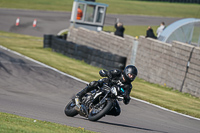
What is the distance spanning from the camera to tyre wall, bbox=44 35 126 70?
17.2 metres

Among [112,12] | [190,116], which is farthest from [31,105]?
[112,12]

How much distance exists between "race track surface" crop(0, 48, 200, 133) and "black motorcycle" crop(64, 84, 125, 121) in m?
0.22

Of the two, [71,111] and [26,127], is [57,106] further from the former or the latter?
[26,127]

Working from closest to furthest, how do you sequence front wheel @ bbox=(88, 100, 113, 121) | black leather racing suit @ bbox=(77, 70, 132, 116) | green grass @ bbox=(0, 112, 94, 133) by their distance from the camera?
green grass @ bbox=(0, 112, 94, 133), front wheel @ bbox=(88, 100, 113, 121), black leather racing suit @ bbox=(77, 70, 132, 116)

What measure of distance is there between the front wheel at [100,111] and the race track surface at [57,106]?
19 centimetres

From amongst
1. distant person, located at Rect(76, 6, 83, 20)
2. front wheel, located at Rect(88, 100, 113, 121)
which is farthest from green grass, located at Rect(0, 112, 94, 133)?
distant person, located at Rect(76, 6, 83, 20)

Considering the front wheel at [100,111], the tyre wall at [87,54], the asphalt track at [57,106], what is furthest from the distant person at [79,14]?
the front wheel at [100,111]

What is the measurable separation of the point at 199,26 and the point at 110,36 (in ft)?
16.6

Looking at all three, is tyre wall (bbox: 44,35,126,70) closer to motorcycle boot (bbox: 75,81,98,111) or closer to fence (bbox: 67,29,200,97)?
fence (bbox: 67,29,200,97)

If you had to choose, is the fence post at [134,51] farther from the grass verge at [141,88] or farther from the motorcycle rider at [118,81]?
the motorcycle rider at [118,81]

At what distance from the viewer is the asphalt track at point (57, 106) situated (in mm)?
7723

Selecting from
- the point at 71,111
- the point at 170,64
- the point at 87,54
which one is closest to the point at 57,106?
the point at 71,111

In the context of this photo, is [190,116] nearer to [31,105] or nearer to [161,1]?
[31,105]

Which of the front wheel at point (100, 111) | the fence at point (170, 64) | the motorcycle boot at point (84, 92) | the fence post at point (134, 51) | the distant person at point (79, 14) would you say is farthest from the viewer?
the distant person at point (79, 14)
